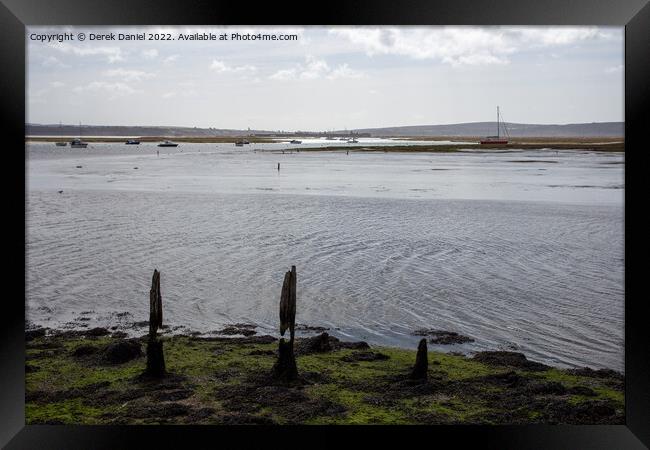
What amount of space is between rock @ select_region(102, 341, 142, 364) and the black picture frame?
4339mm

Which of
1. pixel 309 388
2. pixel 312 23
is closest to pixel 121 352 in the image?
pixel 309 388

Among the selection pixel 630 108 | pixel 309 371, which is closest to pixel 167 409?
pixel 309 371

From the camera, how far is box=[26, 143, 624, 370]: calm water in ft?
51.3

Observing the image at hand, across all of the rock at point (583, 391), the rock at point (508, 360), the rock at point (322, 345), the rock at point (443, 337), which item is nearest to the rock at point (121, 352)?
the rock at point (322, 345)

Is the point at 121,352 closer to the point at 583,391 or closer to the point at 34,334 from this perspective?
the point at 34,334

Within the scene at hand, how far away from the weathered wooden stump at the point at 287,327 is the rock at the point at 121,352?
2.76m

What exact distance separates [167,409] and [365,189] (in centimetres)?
3448

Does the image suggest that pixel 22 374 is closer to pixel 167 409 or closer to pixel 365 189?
pixel 167 409

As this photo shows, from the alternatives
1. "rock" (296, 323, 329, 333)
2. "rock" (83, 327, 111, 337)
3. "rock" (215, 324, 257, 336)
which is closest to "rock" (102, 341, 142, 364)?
"rock" (83, 327, 111, 337)

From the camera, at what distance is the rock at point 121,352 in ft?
41.8

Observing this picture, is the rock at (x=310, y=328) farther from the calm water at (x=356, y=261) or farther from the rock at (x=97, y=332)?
the rock at (x=97, y=332)

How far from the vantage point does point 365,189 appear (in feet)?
147

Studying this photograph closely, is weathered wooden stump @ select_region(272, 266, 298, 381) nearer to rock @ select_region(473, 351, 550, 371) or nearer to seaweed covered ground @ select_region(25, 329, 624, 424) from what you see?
seaweed covered ground @ select_region(25, 329, 624, 424)

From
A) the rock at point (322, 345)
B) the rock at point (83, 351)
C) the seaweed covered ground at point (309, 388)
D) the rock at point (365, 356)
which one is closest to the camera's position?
the seaweed covered ground at point (309, 388)
